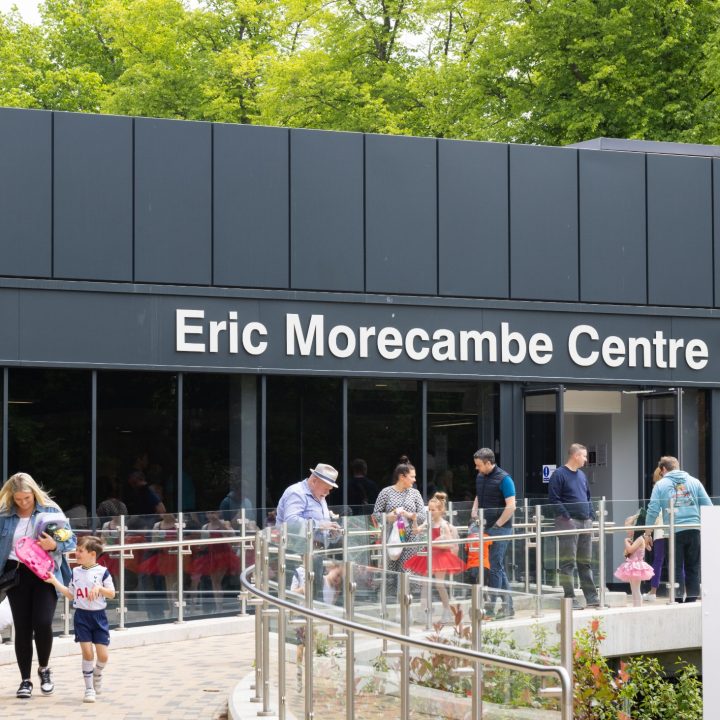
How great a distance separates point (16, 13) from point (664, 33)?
20064 mm

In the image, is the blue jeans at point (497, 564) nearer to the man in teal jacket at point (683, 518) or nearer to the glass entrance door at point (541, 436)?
the man in teal jacket at point (683, 518)

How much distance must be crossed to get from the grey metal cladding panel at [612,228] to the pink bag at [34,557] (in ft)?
40.4

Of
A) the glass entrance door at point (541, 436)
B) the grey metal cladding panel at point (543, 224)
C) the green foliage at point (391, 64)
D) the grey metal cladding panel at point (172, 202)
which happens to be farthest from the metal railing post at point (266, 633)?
the green foliage at point (391, 64)

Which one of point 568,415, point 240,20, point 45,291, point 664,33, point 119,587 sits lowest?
point 119,587

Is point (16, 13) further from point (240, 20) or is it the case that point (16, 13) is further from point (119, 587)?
point (119, 587)

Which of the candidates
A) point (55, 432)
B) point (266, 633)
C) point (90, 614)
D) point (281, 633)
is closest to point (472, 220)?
point (55, 432)

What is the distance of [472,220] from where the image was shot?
2136cm

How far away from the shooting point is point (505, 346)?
21.4m

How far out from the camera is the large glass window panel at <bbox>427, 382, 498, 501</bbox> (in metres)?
21.1

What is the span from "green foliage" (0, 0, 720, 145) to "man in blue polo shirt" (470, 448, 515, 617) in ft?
54.6

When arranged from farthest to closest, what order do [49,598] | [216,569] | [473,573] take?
[216,569], [473,573], [49,598]

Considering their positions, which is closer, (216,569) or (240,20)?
(216,569)

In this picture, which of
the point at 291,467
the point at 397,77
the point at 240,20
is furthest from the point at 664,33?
the point at 291,467

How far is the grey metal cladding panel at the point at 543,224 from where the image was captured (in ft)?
70.8
